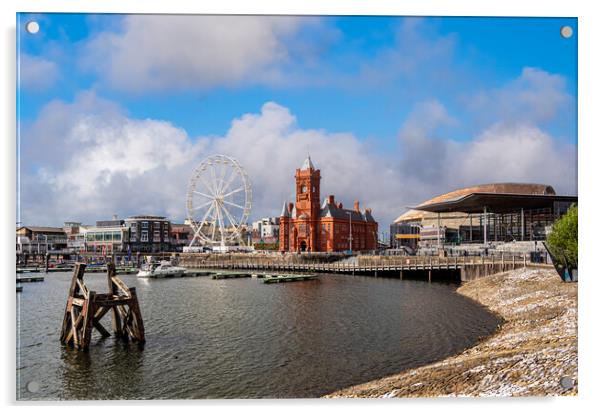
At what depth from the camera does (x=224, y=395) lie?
16.2 meters

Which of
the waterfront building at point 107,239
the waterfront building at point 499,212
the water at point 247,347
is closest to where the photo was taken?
the water at point 247,347

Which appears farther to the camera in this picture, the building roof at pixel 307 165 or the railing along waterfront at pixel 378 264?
the building roof at pixel 307 165

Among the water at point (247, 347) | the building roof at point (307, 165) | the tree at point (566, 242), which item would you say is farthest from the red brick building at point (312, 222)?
the tree at point (566, 242)

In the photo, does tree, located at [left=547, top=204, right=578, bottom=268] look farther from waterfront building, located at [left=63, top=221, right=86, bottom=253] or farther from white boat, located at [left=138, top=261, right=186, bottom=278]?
waterfront building, located at [left=63, top=221, right=86, bottom=253]

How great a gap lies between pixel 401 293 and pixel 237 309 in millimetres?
16761

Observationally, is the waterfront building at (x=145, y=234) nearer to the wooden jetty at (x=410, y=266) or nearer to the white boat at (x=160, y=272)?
the wooden jetty at (x=410, y=266)

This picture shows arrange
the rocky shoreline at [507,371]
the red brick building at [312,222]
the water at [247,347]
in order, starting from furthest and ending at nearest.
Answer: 1. the red brick building at [312,222]
2. the water at [247,347]
3. the rocky shoreline at [507,371]

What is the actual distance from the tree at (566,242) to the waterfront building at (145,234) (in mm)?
112270

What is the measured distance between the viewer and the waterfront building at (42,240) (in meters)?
112

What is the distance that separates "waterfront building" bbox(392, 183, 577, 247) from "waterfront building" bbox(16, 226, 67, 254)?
86.6 metres

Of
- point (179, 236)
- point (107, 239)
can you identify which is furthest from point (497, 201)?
point (179, 236)

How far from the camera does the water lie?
56.2 feet

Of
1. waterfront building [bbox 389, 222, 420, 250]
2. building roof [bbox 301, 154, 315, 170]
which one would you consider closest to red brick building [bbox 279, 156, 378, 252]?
building roof [bbox 301, 154, 315, 170]

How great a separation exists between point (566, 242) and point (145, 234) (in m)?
115
